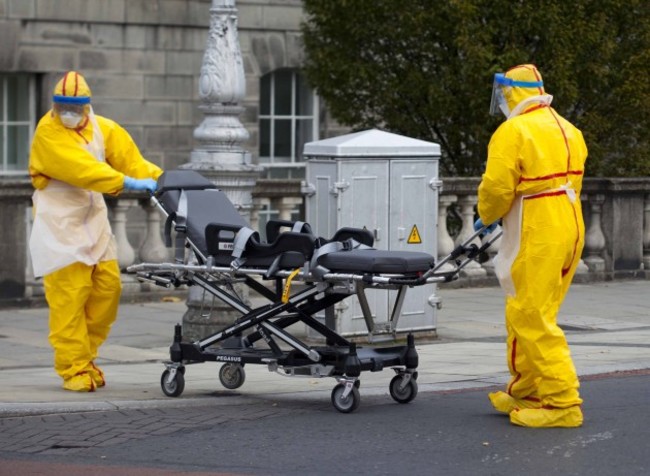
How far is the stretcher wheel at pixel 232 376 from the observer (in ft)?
33.8

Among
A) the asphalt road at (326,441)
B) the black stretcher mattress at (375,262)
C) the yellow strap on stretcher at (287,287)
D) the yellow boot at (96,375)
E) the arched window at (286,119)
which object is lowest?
the asphalt road at (326,441)

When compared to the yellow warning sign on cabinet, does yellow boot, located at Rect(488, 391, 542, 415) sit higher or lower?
lower

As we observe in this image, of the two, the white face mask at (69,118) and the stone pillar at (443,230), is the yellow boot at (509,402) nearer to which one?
the white face mask at (69,118)

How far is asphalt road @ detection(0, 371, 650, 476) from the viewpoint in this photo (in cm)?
804

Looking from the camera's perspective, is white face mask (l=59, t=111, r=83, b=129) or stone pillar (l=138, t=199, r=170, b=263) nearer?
white face mask (l=59, t=111, r=83, b=129)

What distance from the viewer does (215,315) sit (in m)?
12.6

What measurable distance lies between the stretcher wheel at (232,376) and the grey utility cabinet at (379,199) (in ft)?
8.07

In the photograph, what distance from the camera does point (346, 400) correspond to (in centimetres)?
948

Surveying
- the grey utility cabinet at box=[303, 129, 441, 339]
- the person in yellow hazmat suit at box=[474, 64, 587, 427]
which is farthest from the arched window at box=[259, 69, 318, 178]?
the person in yellow hazmat suit at box=[474, 64, 587, 427]

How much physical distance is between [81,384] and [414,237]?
369cm

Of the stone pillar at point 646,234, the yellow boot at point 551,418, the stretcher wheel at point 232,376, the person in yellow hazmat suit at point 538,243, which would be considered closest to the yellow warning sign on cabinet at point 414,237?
the stretcher wheel at point 232,376

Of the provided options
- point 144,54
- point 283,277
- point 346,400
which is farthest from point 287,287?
point 144,54

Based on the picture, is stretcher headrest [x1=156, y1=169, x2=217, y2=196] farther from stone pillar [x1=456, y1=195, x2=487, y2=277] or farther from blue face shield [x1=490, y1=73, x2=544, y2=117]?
stone pillar [x1=456, y1=195, x2=487, y2=277]

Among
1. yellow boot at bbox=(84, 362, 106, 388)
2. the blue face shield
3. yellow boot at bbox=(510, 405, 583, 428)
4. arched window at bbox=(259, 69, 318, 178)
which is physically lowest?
yellow boot at bbox=(510, 405, 583, 428)
